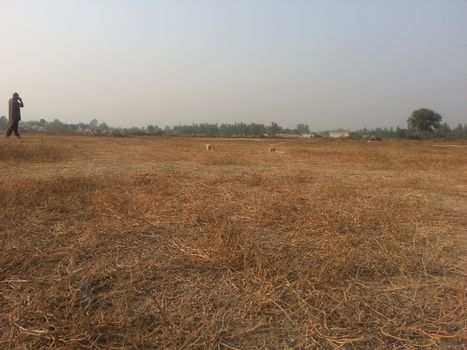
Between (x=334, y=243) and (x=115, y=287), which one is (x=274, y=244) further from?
(x=115, y=287)

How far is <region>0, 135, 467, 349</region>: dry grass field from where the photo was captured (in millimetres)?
2287

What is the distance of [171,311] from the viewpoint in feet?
8.16

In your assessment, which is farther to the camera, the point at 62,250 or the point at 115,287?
the point at 62,250

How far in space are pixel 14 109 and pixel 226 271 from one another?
1517cm

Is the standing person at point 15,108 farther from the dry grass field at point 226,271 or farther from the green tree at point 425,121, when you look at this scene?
the green tree at point 425,121

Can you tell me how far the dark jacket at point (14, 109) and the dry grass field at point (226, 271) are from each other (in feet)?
37.2

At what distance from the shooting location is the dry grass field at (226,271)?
2287mm

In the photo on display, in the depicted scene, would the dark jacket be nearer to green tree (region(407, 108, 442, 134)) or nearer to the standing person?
the standing person

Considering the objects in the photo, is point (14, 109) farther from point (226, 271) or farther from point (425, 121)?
point (425, 121)

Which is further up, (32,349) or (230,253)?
(230,253)

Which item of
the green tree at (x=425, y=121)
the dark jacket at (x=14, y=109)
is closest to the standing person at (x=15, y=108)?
the dark jacket at (x=14, y=109)

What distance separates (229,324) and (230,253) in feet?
2.88

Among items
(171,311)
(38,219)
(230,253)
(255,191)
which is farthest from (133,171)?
(171,311)

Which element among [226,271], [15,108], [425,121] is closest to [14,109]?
[15,108]
